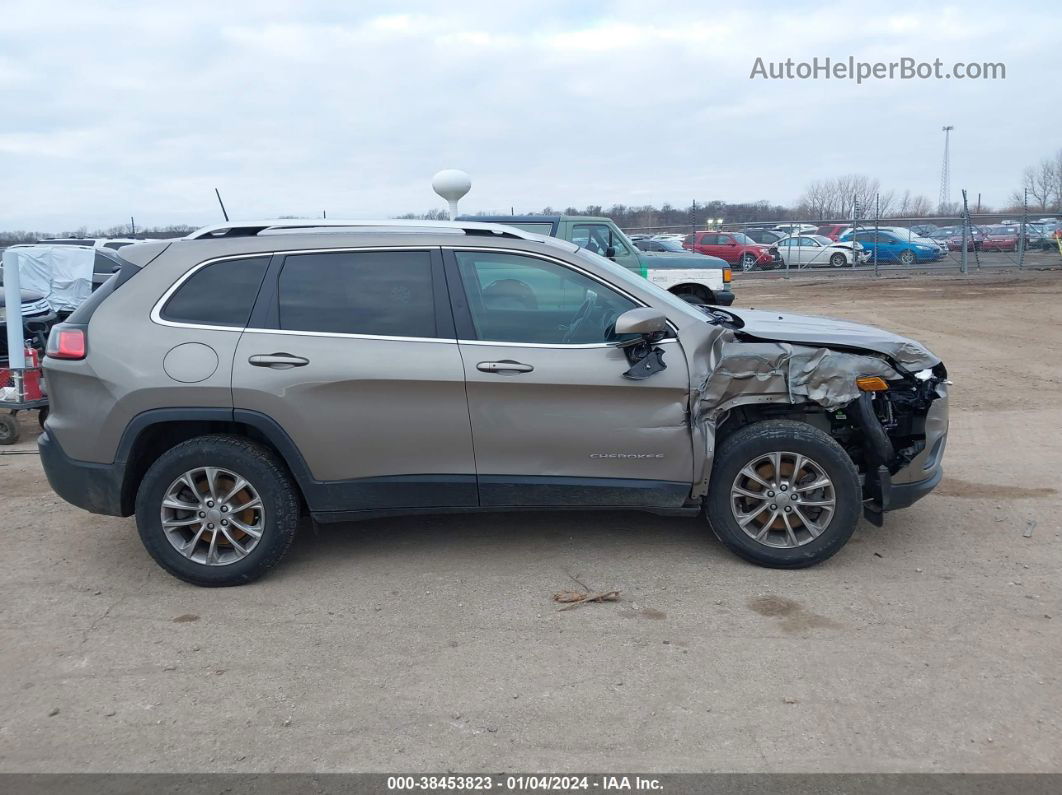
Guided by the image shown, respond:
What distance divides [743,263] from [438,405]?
29.2 metres

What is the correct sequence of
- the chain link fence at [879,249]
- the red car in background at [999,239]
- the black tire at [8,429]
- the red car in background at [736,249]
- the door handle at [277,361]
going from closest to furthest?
the door handle at [277,361] < the black tire at [8,429] < the chain link fence at [879,249] < the red car in background at [736,249] < the red car in background at [999,239]

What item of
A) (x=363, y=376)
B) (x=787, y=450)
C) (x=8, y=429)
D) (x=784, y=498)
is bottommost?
(x=8, y=429)

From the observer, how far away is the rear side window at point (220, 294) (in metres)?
4.98

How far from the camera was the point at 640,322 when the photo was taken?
4.76 metres

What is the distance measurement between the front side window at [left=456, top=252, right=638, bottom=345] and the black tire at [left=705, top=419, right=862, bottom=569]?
0.91 metres

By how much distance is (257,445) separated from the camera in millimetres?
5012

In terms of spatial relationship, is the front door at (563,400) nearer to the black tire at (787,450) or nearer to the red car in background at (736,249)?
the black tire at (787,450)

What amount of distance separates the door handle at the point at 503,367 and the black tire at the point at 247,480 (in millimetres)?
1219

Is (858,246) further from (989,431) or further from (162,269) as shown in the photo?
(162,269)

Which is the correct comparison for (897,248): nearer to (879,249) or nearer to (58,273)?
(879,249)

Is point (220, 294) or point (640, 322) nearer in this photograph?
point (640, 322)

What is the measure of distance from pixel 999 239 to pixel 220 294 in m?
37.1

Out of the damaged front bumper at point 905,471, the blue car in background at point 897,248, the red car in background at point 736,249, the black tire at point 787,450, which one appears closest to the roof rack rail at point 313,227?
the black tire at point 787,450

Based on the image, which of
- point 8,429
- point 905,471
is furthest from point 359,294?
point 8,429
